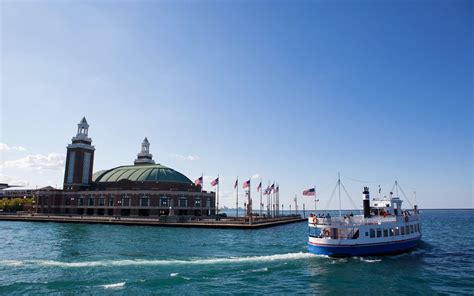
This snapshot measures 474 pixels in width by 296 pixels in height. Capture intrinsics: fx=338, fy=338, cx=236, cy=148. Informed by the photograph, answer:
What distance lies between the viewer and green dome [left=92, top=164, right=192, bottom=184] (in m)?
134

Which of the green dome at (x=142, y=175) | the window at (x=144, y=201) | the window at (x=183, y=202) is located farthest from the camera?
the green dome at (x=142, y=175)

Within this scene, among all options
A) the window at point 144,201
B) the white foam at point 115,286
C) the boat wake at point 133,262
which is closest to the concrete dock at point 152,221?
the window at point 144,201

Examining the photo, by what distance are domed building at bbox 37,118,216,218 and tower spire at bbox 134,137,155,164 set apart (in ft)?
36.6

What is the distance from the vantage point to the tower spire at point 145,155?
16412 cm

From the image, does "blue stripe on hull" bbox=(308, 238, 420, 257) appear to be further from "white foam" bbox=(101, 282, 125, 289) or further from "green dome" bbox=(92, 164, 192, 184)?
"green dome" bbox=(92, 164, 192, 184)

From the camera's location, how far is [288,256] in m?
43.5

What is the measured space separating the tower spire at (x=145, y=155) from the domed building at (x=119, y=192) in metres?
11.2

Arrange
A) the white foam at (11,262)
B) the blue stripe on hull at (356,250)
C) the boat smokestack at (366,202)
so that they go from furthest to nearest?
→ the boat smokestack at (366,202)
the blue stripe on hull at (356,250)
the white foam at (11,262)

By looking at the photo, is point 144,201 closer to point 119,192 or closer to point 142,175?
point 119,192

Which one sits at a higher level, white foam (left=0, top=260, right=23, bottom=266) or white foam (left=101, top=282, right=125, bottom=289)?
white foam (left=0, top=260, right=23, bottom=266)

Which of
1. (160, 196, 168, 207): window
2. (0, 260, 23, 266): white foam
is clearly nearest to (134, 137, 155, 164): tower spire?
(160, 196, 168, 207): window

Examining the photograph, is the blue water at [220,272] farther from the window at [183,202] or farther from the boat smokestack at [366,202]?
the window at [183,202]

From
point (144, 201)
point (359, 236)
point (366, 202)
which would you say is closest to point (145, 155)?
point (144, 201)

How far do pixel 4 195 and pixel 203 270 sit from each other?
181587 mm
